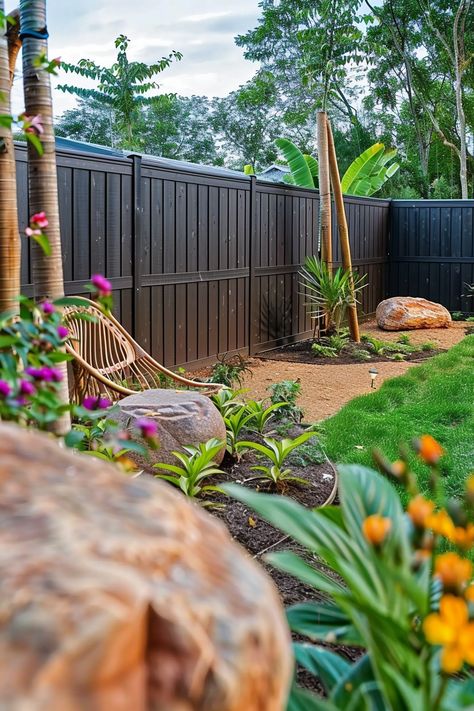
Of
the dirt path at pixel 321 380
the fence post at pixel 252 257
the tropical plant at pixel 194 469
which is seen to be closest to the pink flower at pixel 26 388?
the tropical plant at pixel 194 469

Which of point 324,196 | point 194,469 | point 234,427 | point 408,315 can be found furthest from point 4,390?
point 408,315

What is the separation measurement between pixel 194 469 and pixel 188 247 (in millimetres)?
4376

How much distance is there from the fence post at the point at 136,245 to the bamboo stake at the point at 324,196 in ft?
11.1

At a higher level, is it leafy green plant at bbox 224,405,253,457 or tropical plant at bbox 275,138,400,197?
tropical plant at bbox 275,138,400,197

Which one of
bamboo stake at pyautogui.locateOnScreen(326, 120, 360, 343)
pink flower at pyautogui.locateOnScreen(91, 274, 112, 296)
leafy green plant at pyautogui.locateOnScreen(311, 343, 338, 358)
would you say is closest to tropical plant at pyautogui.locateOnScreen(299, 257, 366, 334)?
bamboo stake at pyautogui.locateOnScreen(326, 120, 360, 343)

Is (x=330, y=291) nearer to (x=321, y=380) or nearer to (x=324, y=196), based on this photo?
(x=324, y=196)

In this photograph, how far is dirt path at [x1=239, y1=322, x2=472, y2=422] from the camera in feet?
20.8

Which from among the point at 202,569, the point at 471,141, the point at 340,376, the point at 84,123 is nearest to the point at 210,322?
the point at 340,376

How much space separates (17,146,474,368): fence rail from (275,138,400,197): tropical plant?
3.19ft

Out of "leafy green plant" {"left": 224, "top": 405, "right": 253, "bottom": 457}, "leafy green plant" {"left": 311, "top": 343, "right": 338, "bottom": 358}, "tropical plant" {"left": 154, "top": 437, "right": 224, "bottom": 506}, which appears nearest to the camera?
"tropical plant" {"left": 154, "top": 437, "right": 224, "bottom": 506}

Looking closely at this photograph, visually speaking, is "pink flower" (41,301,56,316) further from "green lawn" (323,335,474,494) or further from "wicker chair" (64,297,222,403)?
"wicker chair" (64,297,222,403)

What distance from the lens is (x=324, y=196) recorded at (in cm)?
972

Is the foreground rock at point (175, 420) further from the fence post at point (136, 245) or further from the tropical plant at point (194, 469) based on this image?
the fence post at point (136, 245)

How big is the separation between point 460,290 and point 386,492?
38.4 ft
